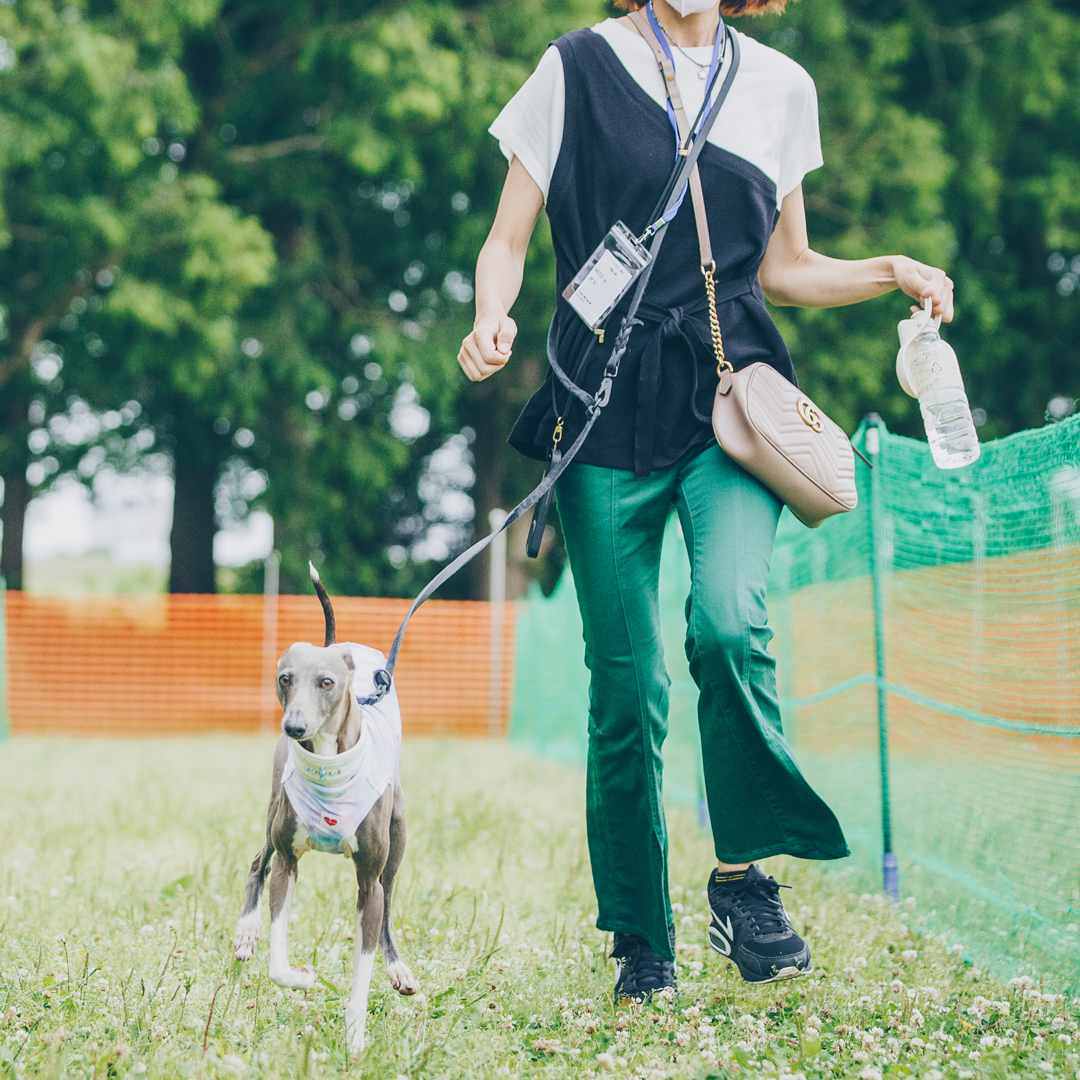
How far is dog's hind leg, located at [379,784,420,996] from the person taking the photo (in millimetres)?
2432

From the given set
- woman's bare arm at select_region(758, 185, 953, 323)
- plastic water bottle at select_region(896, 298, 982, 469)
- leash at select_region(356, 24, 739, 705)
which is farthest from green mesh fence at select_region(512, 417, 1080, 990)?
leash at select_region(356, 24, 739, 705)

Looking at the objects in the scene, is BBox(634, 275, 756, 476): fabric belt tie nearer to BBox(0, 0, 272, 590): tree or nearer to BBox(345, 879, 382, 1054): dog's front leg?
BBox(345, 879, 382, 1054): dog's front leg

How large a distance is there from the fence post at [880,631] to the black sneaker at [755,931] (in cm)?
160

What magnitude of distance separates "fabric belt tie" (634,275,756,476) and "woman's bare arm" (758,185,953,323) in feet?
0.97

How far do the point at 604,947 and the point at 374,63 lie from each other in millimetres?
13604

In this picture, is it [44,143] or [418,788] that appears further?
[44,143]

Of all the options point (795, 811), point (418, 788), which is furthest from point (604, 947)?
point (418, 788)

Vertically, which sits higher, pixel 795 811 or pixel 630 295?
pixel 630 295

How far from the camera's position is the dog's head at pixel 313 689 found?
6.74ft

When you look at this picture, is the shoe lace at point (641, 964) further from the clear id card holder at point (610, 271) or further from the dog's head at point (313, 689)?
the clear id card holder at point (610, 271)

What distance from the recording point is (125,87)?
43.1 feet

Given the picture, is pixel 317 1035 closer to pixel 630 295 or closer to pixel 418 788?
pixel 630 295

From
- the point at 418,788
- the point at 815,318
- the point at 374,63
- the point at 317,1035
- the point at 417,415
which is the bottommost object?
Answer: the point at 418,788

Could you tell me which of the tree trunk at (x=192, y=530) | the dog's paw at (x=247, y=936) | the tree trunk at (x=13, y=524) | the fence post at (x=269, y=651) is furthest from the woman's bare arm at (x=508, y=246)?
the tree trunk at (x=192, y=530)
